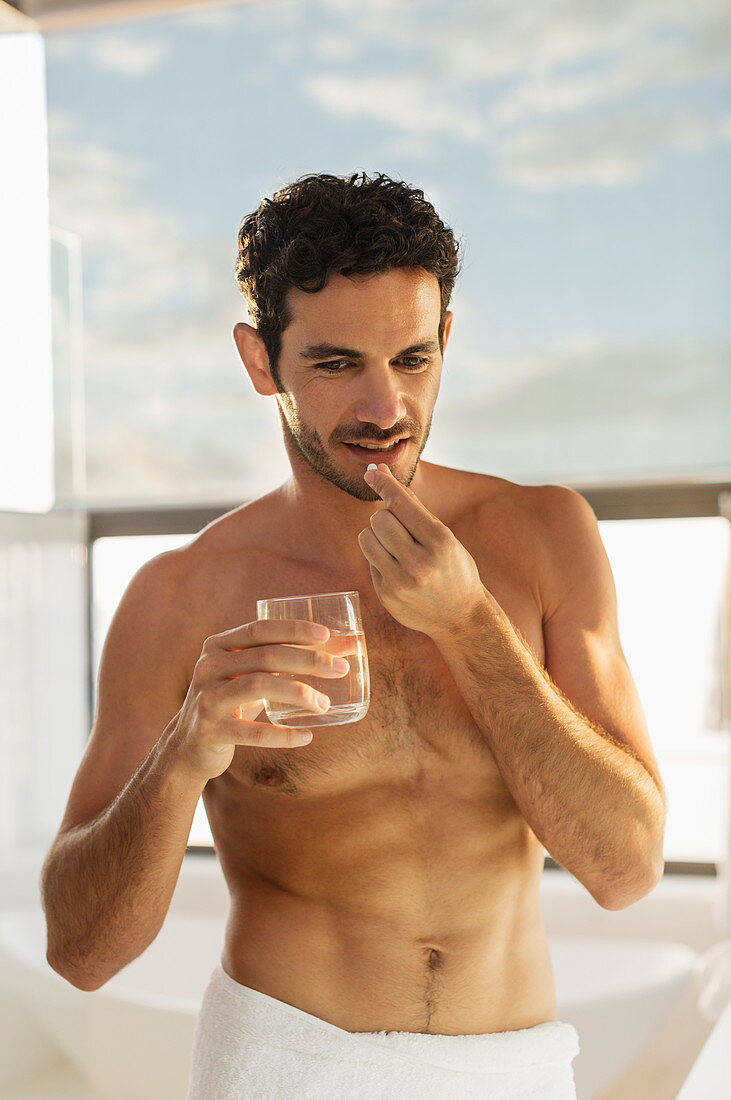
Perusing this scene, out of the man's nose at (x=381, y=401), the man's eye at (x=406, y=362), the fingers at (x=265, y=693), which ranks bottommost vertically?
the fingers at (x=265, y=693)

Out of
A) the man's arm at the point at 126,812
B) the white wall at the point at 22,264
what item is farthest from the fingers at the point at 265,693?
the white wall at the point at 22,264

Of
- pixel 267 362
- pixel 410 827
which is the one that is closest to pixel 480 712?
pixel 410 827

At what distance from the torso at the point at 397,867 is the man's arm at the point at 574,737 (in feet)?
0.25

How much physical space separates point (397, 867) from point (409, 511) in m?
0.51

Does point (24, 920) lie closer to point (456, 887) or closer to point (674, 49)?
point (456, 887)

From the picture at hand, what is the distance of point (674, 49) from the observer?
292cm

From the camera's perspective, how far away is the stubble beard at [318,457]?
142cm

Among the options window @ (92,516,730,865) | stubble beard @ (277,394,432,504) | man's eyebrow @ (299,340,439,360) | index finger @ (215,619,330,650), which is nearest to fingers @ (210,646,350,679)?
index finger @ (215,619,330,650)

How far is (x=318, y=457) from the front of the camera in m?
1.47

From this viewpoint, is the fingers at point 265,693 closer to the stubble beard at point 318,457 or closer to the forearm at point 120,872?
the forearm at point 120,872

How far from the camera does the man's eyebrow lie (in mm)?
1383

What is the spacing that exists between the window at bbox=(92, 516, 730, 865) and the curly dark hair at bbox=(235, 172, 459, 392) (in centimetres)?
171

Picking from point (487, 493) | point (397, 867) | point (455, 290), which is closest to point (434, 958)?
point (397, 867)

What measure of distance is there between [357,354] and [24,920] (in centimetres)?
168
